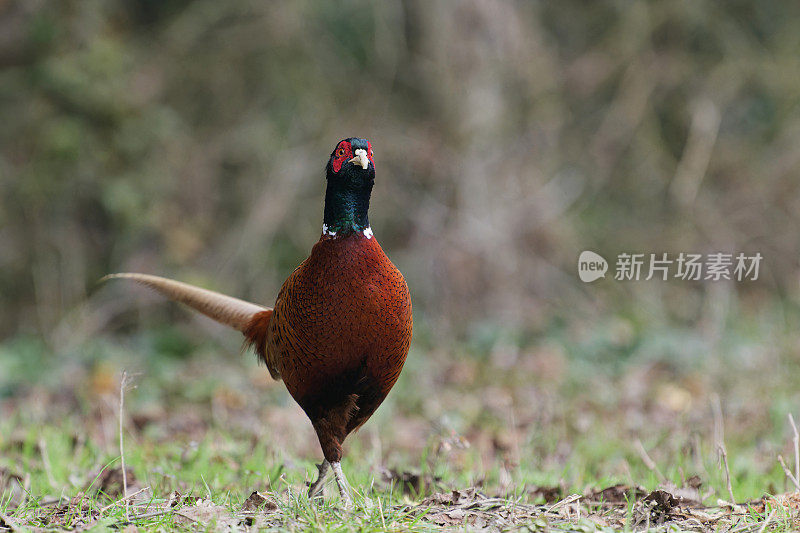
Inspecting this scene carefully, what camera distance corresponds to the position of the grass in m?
2.53

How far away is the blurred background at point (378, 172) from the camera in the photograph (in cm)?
691

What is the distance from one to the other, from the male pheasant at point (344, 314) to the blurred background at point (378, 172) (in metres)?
3.44

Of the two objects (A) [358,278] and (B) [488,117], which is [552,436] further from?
(B) [488,117]

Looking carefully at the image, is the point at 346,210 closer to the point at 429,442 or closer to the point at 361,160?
the point at 361,160

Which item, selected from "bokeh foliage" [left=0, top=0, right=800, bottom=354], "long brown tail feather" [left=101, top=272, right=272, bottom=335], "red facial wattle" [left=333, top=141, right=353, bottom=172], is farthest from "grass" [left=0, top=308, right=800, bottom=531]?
"red facial wattle" [left=333, top=141, right=353, bottom=172]

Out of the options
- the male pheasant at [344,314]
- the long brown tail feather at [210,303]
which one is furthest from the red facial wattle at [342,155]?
the long brown tail feather at [210,303]

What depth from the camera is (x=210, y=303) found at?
11.1 ft

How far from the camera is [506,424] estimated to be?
15.5ft

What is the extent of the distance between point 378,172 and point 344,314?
5159mm

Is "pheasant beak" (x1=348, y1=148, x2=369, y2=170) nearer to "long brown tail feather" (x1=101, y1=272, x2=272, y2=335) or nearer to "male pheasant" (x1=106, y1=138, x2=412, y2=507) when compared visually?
"male pheasant" (x1=106, y1=138, x2=412, y2=507)

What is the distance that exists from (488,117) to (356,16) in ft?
5.20

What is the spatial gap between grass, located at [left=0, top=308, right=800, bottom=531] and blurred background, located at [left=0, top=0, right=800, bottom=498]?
0.18m

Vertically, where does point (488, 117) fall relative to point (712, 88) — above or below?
below

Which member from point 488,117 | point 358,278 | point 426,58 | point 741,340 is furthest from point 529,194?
point 358,278
